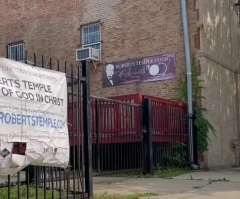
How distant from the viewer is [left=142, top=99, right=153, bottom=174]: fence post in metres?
11.2

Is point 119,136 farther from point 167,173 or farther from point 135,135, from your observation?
point 167,173

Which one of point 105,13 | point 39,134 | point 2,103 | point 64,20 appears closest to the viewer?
point 2,103

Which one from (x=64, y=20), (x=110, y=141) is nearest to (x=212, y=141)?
(x=110, y=141)

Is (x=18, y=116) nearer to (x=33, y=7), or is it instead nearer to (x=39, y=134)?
(x=39, y=134)

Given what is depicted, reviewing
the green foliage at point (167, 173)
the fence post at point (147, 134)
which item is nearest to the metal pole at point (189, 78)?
the green foliage at point (167, 173)

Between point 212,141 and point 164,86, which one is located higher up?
point 164,86

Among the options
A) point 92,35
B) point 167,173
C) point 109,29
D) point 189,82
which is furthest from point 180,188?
point 92,35

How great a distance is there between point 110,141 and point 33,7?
35.8 feet

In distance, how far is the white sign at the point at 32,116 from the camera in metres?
4.75

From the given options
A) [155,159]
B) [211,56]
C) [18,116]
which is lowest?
[155,159]

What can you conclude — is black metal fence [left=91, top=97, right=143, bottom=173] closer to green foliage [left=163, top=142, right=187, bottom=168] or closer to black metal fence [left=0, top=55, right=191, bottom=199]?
black metal fence [left=0, top=55, right=191, bottom=199]

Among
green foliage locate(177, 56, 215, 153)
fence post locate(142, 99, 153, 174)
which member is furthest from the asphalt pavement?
green foliage locate(177, 56, 215, 153)

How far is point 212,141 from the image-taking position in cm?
1466

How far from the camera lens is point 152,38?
15.8 m
